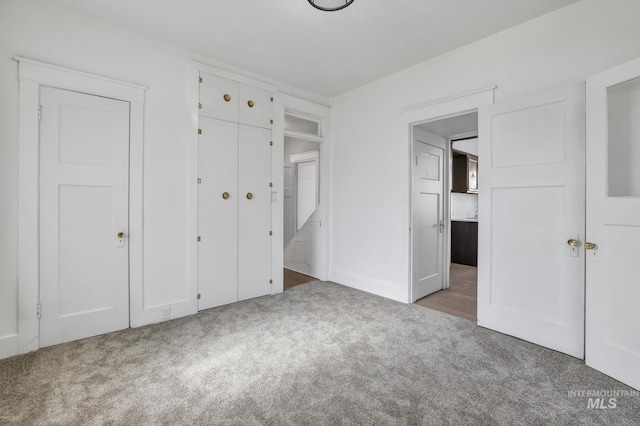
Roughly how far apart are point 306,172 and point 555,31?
3.96 m

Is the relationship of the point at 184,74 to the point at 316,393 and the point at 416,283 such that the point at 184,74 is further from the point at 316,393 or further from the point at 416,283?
the point at 416,283

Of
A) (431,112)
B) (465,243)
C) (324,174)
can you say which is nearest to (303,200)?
(324,174)

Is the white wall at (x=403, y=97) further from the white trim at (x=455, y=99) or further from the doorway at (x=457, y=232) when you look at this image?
the doorway at (x=457, y=232)

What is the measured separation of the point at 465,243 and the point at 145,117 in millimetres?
6067

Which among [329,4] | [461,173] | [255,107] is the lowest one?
[461,173]

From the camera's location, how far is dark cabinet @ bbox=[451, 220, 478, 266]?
20.2ft

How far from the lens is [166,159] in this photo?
315cm

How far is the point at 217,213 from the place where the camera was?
3518 mm

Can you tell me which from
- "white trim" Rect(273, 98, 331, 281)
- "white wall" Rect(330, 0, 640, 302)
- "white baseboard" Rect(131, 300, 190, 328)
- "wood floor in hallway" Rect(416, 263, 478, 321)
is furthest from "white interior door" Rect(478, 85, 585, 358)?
"white baseboard" Rect(131, 300, 190, 328)

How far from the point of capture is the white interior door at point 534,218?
241cm

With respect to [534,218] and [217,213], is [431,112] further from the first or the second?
[217,213]

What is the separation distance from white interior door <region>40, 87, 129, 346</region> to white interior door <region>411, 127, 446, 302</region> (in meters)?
3.25

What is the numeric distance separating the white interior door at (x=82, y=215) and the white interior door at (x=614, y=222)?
397 centimetres

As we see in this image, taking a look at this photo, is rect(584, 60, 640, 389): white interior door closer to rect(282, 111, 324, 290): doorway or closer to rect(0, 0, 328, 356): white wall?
rect(282, 111, 324, 290): doorway
